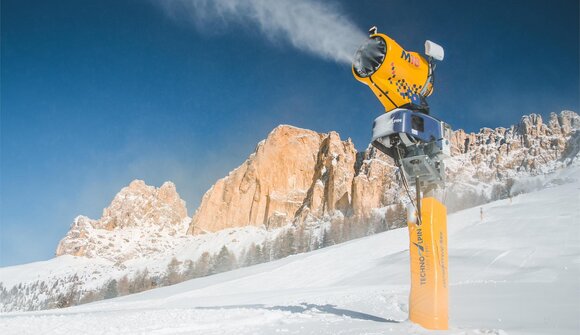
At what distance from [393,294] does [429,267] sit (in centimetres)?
874

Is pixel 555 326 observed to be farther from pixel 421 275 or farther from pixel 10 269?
pixel 10 269

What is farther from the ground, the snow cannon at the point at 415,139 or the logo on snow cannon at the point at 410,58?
the logo on snow cannon at the point at 410,58

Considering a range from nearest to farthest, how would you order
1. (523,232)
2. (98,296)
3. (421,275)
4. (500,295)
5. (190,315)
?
→ (421,275)
(190,315)
(500,295)
(523,232)
(98,296)

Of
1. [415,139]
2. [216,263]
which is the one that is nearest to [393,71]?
[415,139]

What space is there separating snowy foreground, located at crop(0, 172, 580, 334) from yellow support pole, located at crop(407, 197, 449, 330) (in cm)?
42

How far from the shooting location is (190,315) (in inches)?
561

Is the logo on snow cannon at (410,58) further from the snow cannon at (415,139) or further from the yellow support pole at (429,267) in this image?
the yellow support pole at (429,267)

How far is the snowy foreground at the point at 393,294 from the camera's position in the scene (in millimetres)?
10734

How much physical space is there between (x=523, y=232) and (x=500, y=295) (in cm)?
1948

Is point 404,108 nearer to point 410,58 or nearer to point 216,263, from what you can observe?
point 410,58

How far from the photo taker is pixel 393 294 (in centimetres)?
1872

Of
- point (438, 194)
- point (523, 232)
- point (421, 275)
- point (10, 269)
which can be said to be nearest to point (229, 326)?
point (421, 275)

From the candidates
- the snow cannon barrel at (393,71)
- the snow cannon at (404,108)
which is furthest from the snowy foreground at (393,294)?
the snow cannon barrel at (393,71)

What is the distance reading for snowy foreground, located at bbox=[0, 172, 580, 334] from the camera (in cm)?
1073
